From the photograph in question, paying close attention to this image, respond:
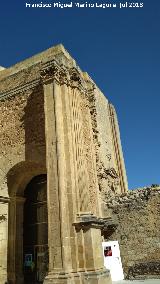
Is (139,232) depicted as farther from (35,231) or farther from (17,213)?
(17,213)

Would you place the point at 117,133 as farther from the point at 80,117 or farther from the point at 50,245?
the point at 50,245

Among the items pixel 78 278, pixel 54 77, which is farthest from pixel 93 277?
pixel 54 77

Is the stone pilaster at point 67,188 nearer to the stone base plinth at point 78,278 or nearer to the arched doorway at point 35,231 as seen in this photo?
the stone base plinth at point 78,278

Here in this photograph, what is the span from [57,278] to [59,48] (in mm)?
8101

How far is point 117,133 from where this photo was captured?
647 inches

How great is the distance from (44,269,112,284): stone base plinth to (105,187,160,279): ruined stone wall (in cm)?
249

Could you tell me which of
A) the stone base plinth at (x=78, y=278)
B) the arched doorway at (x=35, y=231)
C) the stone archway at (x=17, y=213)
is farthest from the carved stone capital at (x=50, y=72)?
the stone base plinth at (x=78, y=278)

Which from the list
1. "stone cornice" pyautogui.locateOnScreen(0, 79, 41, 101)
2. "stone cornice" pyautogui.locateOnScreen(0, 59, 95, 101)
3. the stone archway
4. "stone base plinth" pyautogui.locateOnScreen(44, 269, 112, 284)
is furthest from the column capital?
"stone base plinth" pyautogui.locateOnScreen(44, 269, 112, 284)

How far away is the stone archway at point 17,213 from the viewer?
10164 mm

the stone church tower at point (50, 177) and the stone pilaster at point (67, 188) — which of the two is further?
the stone church tower at point (50, 177)

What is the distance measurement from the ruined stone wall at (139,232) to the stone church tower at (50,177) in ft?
2.27

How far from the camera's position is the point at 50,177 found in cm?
912

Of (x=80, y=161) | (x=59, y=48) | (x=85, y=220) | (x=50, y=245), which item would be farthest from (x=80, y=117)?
(x=50, y=245)

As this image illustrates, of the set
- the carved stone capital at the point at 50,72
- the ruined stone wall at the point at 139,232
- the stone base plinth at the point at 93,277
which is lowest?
the stone base plinth at the point at 93,277
